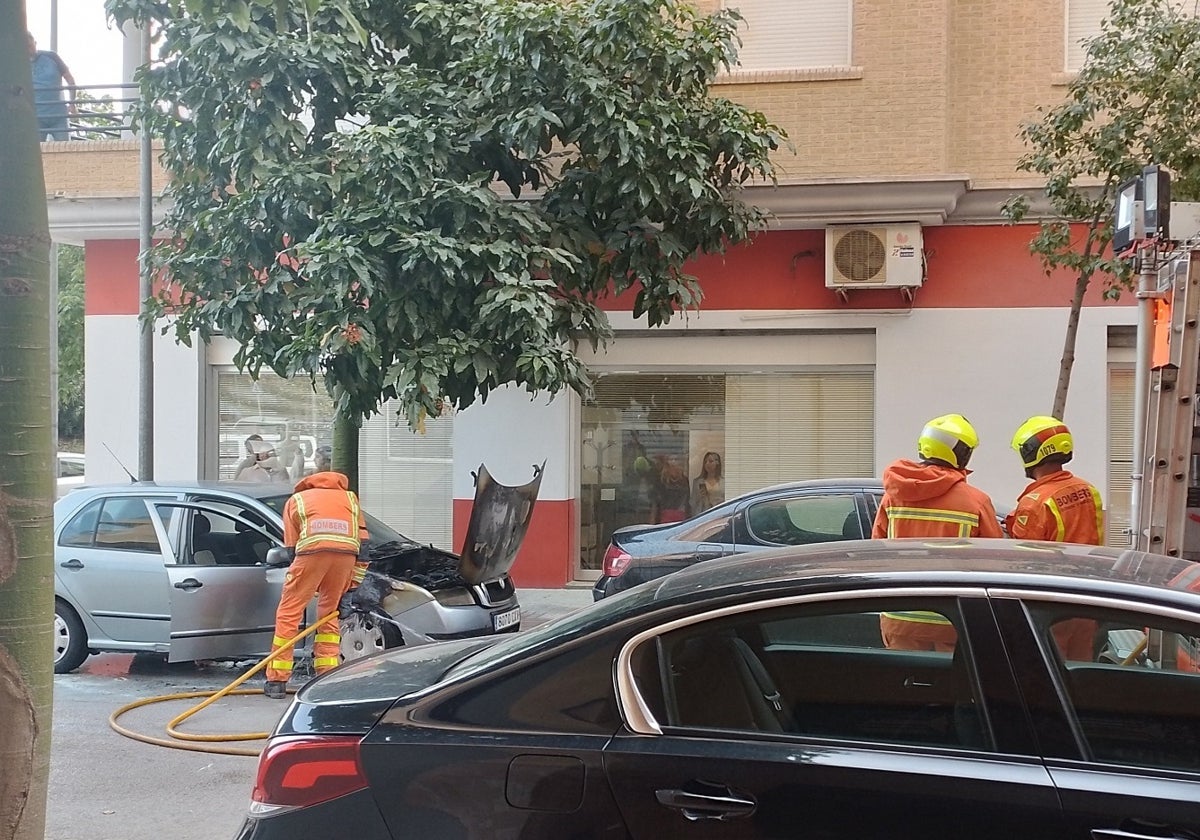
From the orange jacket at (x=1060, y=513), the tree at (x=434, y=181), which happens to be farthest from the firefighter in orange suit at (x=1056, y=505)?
the tree at (x=434, y=181)

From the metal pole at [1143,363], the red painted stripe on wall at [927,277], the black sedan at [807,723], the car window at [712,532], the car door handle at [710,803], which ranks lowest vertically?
the car window at [712,532]

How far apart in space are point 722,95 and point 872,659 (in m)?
9.60

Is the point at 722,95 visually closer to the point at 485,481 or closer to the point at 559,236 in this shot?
the point at 559,236

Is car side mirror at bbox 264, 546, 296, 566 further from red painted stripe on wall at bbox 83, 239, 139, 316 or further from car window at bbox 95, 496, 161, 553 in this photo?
red painted stripe on wall at bbox 83, 239, 139, 316

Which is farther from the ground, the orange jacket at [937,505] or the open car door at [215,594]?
the orange jacket at [937,505]

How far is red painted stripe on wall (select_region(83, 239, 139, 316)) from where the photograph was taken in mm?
13234

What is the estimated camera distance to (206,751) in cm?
629

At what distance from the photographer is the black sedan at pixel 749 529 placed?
7926 millimetres

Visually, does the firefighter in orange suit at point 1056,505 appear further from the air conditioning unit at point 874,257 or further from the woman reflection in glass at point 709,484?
the woman reflection in glass at point 709,484

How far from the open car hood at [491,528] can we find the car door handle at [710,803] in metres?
5.22

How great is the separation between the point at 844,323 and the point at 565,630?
30.2ft

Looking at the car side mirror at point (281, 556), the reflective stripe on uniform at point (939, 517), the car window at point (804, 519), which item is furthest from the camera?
the car window at point (804, 519)

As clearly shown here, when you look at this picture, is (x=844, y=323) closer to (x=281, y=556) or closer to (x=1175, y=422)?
(x=281, y=556)

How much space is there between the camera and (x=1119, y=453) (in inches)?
450
